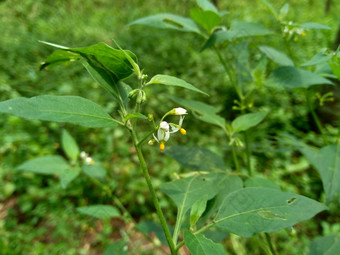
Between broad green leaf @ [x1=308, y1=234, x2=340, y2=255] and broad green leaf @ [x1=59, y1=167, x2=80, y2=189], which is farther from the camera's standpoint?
broad green leaf @ [x1=59, y1=167, x2=80, y2=189]

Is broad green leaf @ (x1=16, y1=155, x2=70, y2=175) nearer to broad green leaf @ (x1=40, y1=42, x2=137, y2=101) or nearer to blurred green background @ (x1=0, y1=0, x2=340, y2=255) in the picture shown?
blurred green background @ (x1=0, y1=0, x2=340, y2=255)

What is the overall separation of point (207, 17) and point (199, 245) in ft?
1.88

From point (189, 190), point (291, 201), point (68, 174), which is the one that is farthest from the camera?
point (68, 174)

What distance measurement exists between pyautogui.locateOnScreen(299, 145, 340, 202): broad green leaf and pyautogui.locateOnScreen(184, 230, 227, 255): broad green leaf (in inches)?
13.4

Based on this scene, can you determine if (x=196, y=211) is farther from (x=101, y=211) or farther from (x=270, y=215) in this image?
(x=101, y=211)

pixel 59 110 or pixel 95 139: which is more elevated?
pixel 59 110

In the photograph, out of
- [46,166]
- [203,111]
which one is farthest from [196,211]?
[46,166]

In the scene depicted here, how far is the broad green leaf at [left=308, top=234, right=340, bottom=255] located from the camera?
0.81 m

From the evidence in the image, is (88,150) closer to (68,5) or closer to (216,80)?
(216,80)

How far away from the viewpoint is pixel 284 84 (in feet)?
2.39

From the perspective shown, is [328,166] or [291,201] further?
[328,166]

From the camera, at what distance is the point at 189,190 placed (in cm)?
65

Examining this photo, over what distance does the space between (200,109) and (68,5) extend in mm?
4513

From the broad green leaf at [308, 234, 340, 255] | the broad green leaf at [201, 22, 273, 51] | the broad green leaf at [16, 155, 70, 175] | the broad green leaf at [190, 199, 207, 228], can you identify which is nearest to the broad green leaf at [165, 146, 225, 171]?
the broad green leaf at [190, 199, 207, 228]
